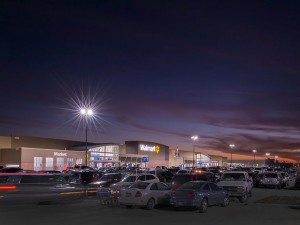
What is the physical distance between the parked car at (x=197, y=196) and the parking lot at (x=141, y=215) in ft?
1.27

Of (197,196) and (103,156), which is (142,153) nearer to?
(103,156)

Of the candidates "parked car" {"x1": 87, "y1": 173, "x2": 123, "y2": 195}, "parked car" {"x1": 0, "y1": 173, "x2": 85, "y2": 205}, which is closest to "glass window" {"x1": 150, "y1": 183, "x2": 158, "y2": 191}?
"parked car" {"x1": 0, "y1": 173, "x2": 85, "y2": 205}

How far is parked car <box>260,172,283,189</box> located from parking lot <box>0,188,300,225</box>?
19427 millimetres

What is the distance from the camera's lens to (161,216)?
18547 millimetres

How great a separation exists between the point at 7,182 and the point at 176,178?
10.4 m

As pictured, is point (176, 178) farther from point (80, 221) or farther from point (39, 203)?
point (80, 221)

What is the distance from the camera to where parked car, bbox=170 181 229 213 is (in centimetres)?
2041

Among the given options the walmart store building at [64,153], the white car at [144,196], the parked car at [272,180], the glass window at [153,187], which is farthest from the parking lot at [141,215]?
the walmart store building at [64,153]

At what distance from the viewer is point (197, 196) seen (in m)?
20.5

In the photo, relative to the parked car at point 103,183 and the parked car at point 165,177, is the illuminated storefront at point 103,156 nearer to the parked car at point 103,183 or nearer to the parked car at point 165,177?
the parked car at point 165,177

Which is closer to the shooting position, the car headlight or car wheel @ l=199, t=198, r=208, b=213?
car wheel @ l=199, t=198, r=208, b=213

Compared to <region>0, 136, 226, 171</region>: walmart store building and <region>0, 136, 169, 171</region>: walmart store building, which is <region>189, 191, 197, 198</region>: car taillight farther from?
<region>0, 136, 226, 171</region>: walmart store building

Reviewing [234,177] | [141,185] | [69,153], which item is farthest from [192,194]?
[69,153]

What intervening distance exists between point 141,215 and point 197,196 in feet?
10.3
